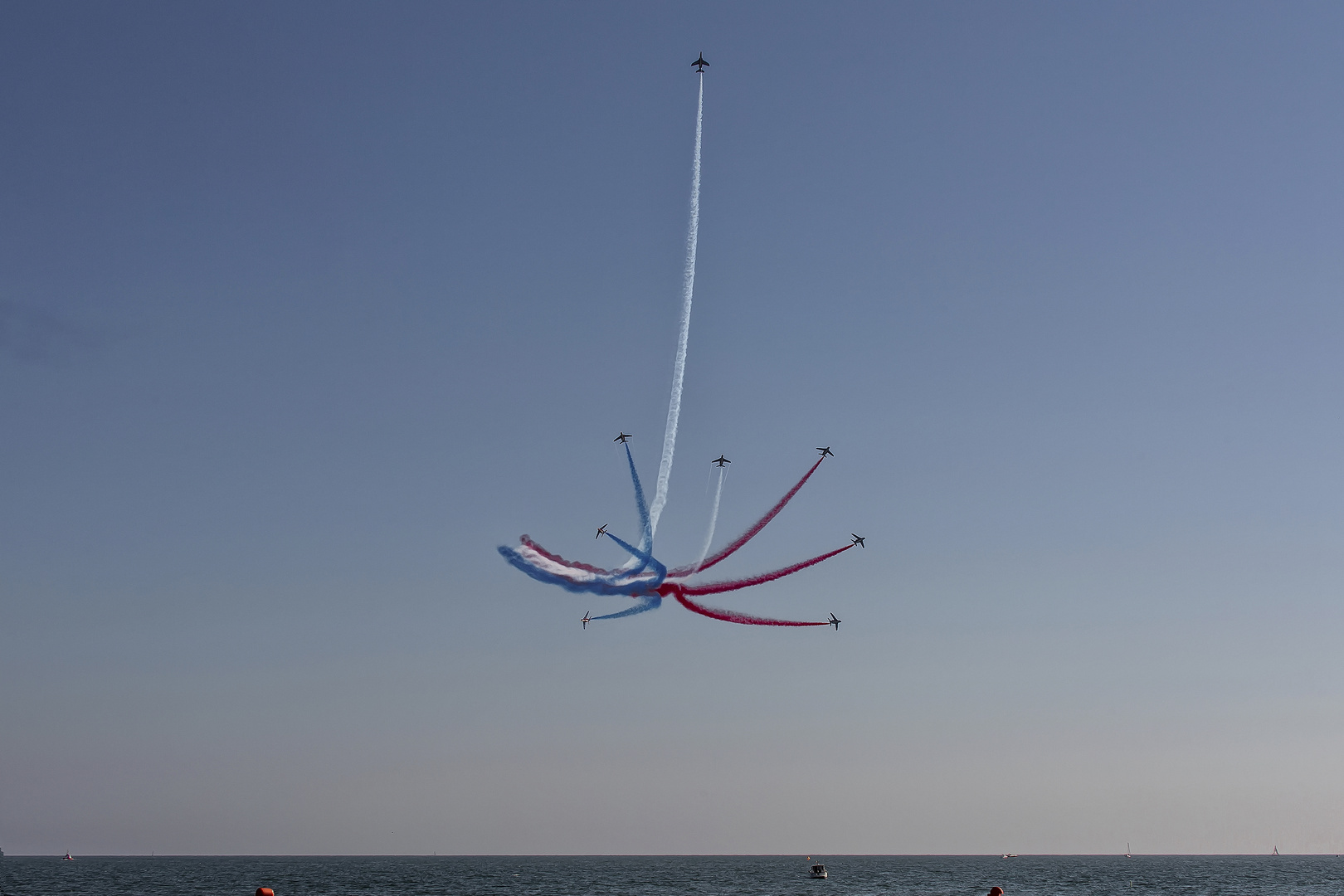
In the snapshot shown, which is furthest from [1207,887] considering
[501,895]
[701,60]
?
[701,60]

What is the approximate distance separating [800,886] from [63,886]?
399 ft

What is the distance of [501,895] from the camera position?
518 ft

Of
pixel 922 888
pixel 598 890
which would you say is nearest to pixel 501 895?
pixel 598 890

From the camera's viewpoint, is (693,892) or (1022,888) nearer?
(693,892)

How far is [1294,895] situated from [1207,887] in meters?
32.5

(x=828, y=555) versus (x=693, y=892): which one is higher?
(x=828, y=555)

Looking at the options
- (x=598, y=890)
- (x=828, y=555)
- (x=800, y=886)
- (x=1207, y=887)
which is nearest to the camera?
(x=828, y=555)

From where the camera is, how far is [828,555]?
88.2 m

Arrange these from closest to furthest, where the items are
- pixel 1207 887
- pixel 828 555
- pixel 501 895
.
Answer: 1. pixel 828 555
2. pixel 501 895
3. pixel 1207 887

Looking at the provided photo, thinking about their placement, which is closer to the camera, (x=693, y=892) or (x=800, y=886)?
(x=693, y=892)

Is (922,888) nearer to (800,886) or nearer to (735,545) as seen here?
(800,886)

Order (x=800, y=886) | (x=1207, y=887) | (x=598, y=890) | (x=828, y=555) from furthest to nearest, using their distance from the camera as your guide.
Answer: (x=1207, y=887), (x=800, y=886), (x=598, y=890), (x=828, y=555)

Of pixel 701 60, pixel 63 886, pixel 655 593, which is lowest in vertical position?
pixel 63 886

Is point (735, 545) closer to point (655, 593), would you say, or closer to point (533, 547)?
point (655, 593)
